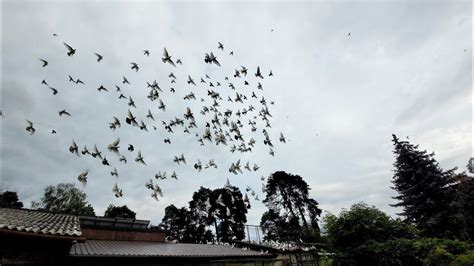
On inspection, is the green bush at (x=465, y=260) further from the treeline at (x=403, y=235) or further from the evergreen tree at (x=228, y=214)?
the evergreen tree at (x=228, y=214)

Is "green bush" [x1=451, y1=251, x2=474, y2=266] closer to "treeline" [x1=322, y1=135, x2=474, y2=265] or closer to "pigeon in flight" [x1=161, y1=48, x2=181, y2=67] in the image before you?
"treeline" [x1=322, y1=135, x2=474, y2=265]

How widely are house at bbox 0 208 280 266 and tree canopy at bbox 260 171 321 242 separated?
26949 millimetres

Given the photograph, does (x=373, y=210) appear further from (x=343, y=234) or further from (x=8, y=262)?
(x=8, y=262)

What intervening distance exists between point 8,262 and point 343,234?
49.4 ft

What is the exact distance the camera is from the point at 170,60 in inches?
412

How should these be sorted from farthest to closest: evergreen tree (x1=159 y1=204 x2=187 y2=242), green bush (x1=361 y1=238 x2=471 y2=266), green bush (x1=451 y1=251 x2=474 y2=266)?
evergreen tree (x1=159 y1=204 x2=187 y2=242) < green bush (x1=361 y1=238 x2=471 y2=266) < green bush (x1=451 y1=251 x2=474 y2=266)

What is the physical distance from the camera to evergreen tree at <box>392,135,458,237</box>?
23.6 meters

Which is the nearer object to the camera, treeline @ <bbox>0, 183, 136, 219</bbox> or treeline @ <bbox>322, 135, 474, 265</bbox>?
treeline @ <bbox>322, 135, 474, 265</bbox>

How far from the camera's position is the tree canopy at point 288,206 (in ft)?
139

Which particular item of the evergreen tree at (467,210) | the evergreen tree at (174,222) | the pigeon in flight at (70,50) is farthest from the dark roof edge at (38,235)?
the evergreen tree at (174,222)

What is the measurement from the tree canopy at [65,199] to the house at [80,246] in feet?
71.0

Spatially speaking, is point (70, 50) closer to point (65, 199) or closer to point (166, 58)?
point (166, 58)

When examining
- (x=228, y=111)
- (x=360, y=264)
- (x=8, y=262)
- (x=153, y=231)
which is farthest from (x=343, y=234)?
(x=8, y=262)

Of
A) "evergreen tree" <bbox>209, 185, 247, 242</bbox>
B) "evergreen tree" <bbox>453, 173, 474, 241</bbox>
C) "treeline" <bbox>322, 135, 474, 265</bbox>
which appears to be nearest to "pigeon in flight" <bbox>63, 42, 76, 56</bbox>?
"treeline" <bbox>322, 135, 474, 265</bbox>
